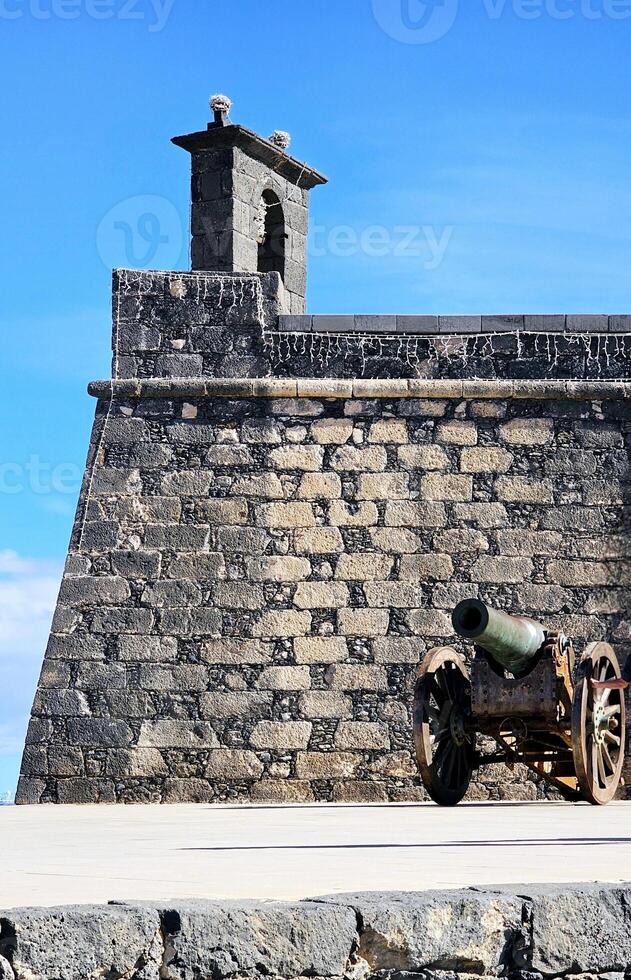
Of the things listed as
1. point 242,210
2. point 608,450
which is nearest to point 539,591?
point 608,450

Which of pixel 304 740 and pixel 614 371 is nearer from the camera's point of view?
pixel 304 740

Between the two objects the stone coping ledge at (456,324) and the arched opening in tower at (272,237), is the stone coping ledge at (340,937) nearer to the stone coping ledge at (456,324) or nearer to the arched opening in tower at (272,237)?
the stone coping ledge at (456,324)

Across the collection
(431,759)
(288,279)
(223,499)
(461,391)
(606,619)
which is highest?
(288,279)

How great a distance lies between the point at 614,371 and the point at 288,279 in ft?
13.5

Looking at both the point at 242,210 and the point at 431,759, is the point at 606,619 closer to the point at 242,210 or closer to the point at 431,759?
the point at 431,759

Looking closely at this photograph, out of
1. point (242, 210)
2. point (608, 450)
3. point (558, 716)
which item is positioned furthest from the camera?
point (242, 210)

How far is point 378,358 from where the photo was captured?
35.3ft

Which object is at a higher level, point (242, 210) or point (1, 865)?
point (242, 210)

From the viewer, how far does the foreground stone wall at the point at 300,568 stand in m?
10.1

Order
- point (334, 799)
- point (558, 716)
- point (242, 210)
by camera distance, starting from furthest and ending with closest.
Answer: point (242, 210) < point (334, 799) < point (558, 716)

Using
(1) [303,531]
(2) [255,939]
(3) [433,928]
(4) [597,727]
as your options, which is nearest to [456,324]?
(1) [303,531]

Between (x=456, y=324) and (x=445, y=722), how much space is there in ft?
11.6

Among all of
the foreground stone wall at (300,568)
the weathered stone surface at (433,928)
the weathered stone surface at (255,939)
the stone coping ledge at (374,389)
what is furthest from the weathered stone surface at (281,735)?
the weathered stone surface at (255,939)

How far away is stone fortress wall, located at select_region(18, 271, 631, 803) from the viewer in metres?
10.1
